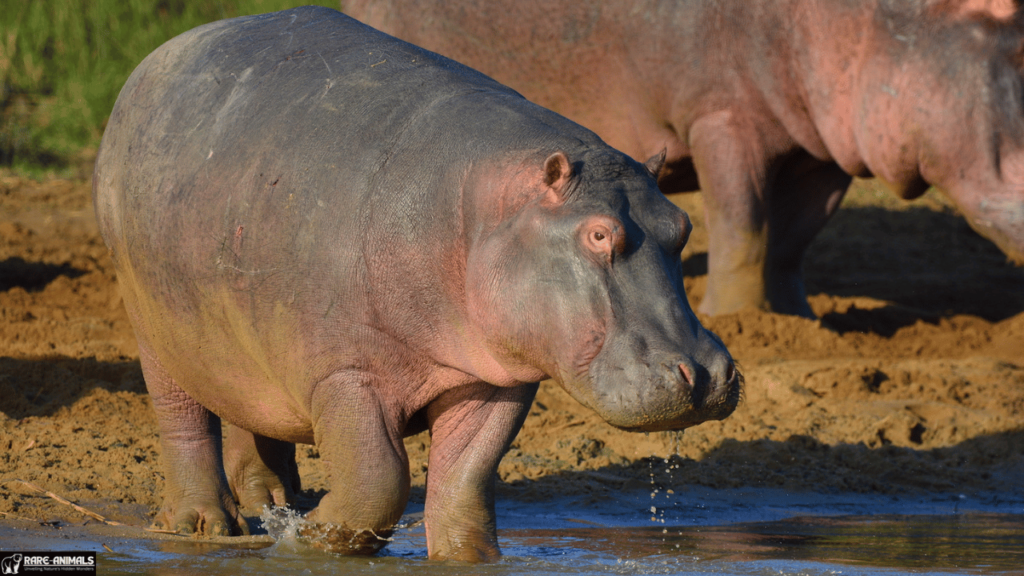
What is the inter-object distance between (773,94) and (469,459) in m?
4.00

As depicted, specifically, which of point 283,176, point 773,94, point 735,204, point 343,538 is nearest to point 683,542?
point 343,538

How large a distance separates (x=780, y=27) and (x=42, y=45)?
7.23 metres

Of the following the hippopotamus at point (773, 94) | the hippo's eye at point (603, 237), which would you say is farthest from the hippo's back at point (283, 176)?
the hippopotamus at point (773, 94)

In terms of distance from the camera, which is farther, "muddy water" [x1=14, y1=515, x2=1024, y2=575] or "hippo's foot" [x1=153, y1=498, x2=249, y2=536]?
"hippo's foot" [x1=153, y1=498, x2=249, y2=536]

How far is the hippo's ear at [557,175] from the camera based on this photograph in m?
3.34

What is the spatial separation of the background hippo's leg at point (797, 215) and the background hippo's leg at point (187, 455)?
4089 mm

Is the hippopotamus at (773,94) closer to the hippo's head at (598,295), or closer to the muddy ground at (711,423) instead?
the muddy ground at (711,423)

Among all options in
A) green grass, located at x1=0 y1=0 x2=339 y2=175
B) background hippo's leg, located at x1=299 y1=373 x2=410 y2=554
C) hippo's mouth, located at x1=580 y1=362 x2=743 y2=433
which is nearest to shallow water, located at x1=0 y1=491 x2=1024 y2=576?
background hippo's leg, located at x1=299 y1=373 x2=410 y2=554

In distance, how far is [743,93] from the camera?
725cm

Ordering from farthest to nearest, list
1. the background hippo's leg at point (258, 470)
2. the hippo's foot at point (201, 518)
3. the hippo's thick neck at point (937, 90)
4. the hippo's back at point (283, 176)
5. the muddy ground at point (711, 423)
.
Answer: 1. the hippo's thick neck at point (937, 90)
2. the muddy ground at point (711, 423)
3. the background hippo's leg at point (258, 470)
4. the hippo's foot at point (201, 518)
5. the hippo's back at point (283, 176)

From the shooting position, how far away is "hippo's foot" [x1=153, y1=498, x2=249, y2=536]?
4.28 metres

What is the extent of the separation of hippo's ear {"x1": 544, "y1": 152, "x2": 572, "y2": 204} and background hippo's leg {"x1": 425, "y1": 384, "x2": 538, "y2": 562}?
0.68 meters

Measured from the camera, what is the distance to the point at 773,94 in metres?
7.20

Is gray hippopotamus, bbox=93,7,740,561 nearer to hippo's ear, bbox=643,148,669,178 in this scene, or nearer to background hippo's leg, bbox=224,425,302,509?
hippo's ear, bbox=643,148,669,178
